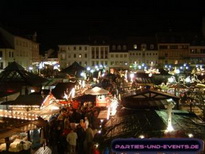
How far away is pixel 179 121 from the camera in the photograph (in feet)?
31.2

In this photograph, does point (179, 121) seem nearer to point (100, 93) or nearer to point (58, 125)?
point (58, 125)

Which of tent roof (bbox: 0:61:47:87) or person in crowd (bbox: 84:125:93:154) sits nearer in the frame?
person in crowd (bbox: 84:125:93:154)

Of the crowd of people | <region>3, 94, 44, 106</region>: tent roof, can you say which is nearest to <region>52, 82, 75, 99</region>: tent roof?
<region>3, 94, 44, 106</region>: tent roof

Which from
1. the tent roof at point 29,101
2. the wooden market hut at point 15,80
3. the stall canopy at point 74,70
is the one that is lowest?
the tent roof at point 29,101

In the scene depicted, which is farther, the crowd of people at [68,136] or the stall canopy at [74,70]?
the stall canopy at [74,70]

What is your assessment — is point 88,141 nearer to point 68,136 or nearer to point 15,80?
point 68,136

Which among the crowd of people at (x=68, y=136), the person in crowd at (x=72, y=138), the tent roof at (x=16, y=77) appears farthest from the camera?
the tent roof at (x=16, y=77)

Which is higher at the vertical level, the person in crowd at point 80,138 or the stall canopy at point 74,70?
the stall canopy at point 74,70

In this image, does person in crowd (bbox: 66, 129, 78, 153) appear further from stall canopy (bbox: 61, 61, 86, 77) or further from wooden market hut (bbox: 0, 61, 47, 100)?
stall canopy (bbox: 61, 61, 86, 77)

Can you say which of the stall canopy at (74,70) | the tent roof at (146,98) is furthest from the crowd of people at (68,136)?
the stall canopy at (74,70)

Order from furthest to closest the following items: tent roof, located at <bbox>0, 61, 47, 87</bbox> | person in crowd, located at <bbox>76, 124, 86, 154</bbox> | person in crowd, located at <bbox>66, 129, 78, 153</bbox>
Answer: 1. tent roof, located at <bbox>0, 61, 47, 87</bbox>
2. person in crowd, located at <bbox>76, 124, 86, 154</bbox>
3. person in crowd, located at <bbox>66, 129, 78, 153</bbox>

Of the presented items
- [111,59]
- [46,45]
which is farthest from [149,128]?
[46,45]

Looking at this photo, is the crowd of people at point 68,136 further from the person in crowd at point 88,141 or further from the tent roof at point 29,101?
the tent roof at point 29,101

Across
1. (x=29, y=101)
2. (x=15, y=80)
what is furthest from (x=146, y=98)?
(x=15, y=80)
